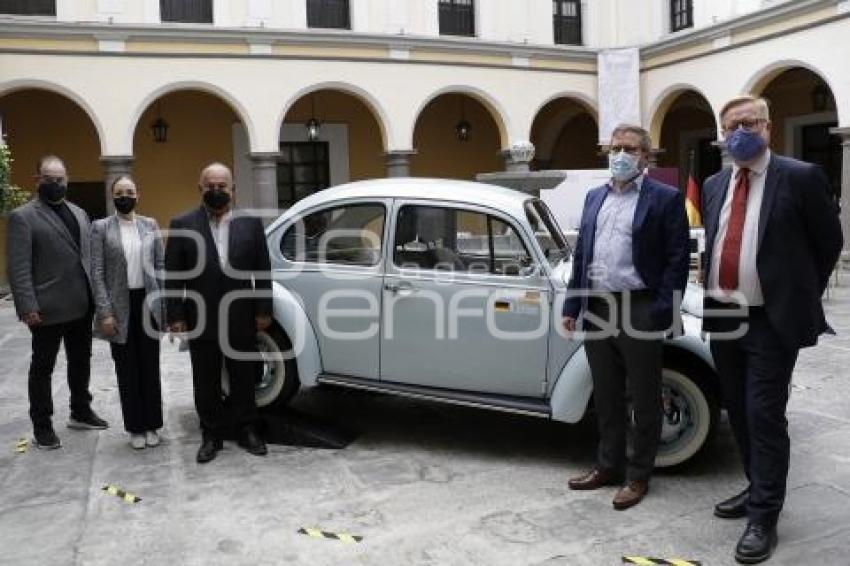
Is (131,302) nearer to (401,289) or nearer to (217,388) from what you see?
(217,388)

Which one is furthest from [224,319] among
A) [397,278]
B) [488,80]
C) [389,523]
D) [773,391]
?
[488,80]

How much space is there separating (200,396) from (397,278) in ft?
4.52

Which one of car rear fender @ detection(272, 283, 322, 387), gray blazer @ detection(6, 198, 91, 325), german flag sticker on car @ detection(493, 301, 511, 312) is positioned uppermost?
gray blazer @ detection(6, 198, 91, 325)

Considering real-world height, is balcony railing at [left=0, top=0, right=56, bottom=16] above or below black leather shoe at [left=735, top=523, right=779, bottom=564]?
above

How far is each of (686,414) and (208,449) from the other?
275cm

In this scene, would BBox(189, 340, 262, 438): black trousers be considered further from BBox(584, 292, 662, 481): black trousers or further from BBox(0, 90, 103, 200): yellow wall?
BBox(0, 90, 103, 200): yellow wall

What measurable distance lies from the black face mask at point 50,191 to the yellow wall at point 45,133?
12.2 m

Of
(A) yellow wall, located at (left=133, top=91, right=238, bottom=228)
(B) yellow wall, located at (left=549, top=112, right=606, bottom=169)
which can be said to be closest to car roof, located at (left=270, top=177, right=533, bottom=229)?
(A) yellow wall, located at (left=133, top=91, right=238, bottom=228)

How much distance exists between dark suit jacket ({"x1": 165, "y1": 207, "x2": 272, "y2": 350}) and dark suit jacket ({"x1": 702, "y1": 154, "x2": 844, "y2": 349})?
2.78 meters

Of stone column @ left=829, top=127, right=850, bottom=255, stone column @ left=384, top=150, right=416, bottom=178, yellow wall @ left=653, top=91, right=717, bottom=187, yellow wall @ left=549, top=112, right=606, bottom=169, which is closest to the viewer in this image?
stone column @ left=829, top=127, right=850, bottom=255

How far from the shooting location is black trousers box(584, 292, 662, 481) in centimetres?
396

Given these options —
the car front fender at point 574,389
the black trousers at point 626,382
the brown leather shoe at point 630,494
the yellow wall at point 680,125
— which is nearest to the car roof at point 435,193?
the car front fender at point 574,389

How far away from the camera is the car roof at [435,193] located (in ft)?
15.9

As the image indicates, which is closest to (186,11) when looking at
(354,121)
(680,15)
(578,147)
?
(354,121)
